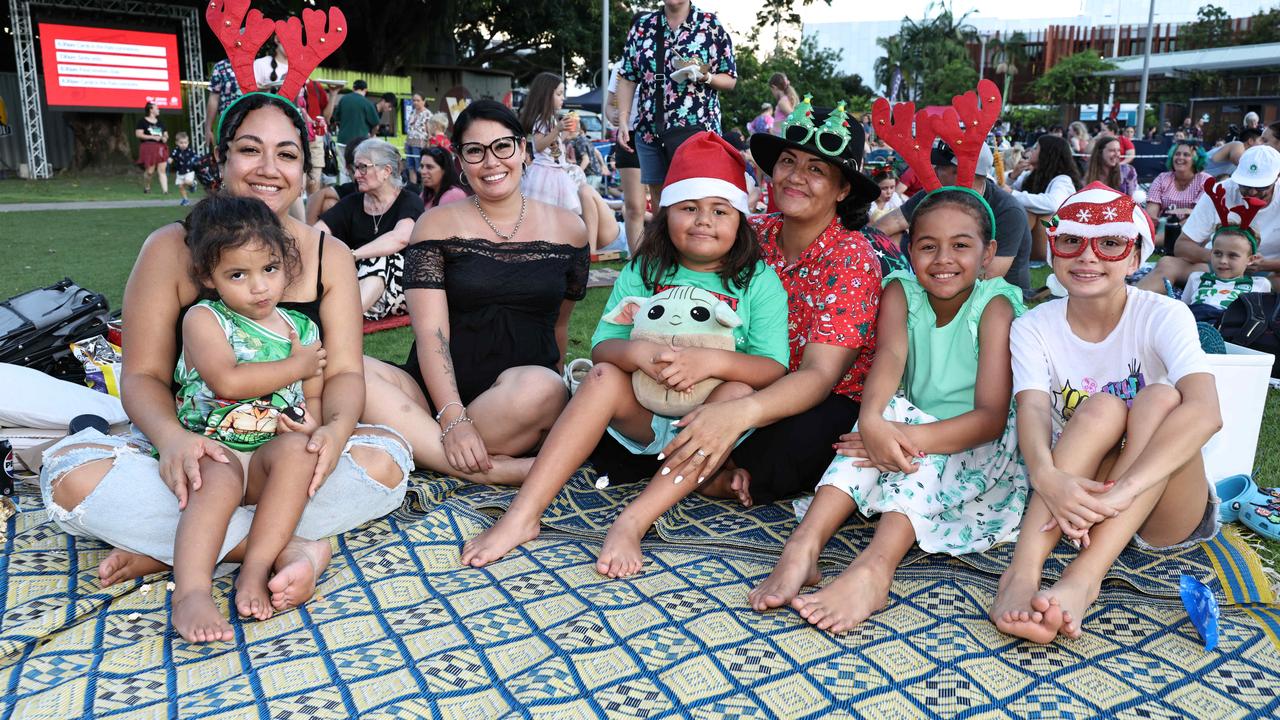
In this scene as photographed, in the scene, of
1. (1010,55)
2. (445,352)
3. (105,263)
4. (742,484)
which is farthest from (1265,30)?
(445,352)

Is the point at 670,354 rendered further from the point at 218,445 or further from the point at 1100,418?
the point at 218,445

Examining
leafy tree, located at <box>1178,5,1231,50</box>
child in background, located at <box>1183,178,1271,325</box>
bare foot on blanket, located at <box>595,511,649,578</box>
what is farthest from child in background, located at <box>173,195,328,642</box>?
A: leafy tree, located at <box>1178,5,1231,50</box>

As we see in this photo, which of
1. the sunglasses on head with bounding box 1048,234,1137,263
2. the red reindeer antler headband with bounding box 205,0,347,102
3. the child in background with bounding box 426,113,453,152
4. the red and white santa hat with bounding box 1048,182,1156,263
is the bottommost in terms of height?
the sunglasses on head with bounding box 1048,234,1137,263

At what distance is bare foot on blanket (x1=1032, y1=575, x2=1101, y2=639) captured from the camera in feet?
7.57

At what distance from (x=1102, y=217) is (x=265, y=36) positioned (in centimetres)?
292

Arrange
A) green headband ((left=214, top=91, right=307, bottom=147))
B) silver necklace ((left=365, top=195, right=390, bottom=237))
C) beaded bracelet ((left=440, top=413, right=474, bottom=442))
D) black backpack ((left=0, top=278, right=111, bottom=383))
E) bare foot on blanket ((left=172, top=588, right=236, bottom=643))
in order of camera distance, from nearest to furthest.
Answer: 1. bare foot on blanket ((left=172, top=588, right=236, bottom=643))
2. green headband ((left=214, top=91, right=307, bottom=147))
3. beaded bracelet ((left=440, top=413, right=474, bottom=442))
4. black backpack ((left=0, top=278, right=111, bottom=383))
5. silver necklace ((left=365, top=195, right=390, bottom=237))

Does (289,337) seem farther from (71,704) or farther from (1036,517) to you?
(1036,517)

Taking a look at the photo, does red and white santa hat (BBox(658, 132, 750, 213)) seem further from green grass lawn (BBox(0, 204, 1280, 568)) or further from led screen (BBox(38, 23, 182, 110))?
led screen (BBox(38, 23, 182, 110))

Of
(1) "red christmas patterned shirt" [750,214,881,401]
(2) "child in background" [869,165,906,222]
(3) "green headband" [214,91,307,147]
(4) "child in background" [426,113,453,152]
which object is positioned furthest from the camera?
(4) "child in background" [426,113,453,152]

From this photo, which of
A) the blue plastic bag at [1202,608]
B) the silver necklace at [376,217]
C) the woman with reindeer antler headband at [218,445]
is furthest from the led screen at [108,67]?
the blue plastic bag at [1202,608]

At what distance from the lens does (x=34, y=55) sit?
73.3 feet

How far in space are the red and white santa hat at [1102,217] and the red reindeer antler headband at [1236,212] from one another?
3.72 metres

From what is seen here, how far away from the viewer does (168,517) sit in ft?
8.59

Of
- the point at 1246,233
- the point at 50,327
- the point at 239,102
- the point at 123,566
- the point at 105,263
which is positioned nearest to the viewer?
the point at 123,566
